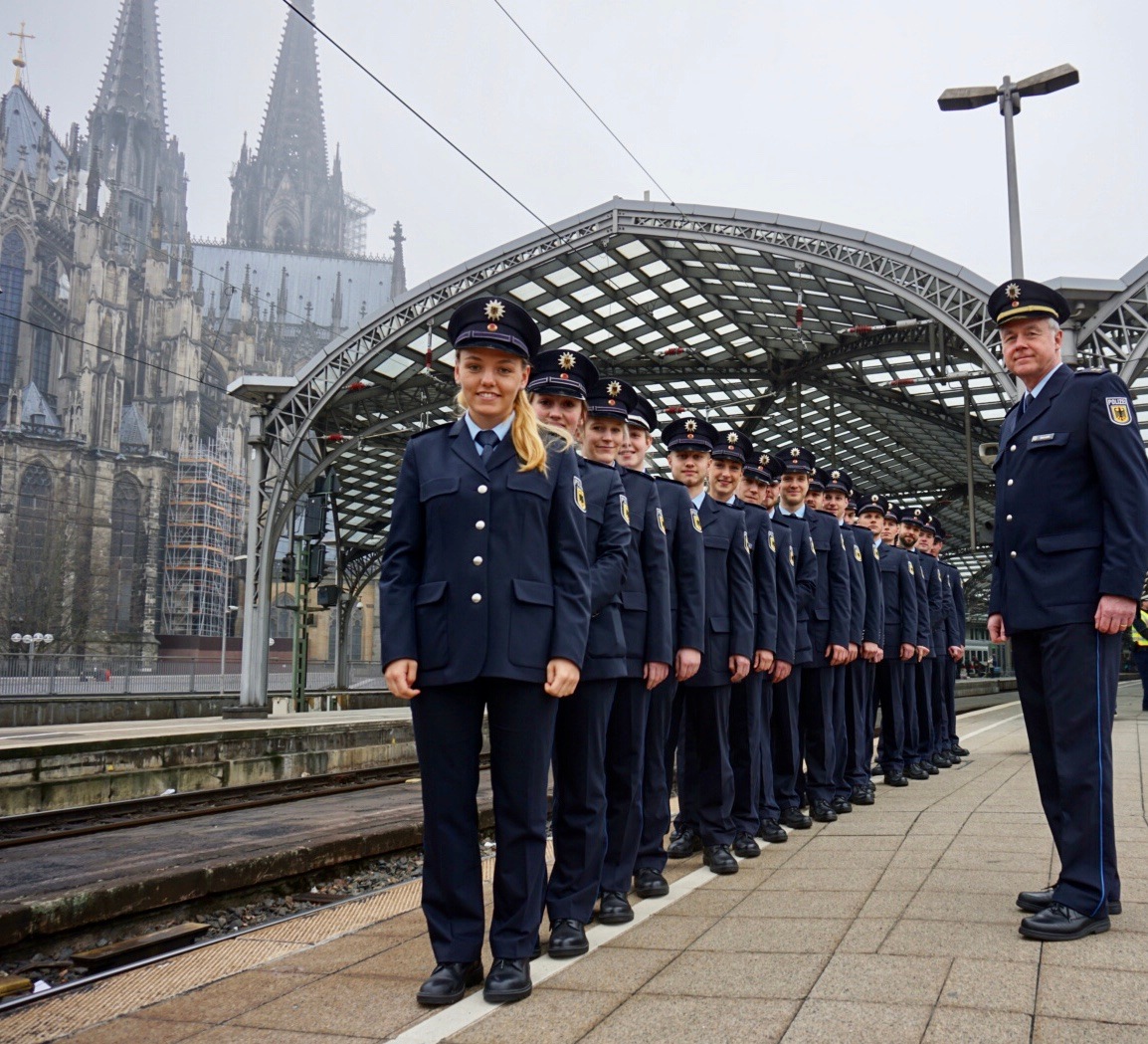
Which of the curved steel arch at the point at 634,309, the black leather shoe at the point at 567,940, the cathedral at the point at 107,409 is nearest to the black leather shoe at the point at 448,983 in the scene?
the black leather shoe at the point at 567,940

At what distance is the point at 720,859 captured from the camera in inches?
192

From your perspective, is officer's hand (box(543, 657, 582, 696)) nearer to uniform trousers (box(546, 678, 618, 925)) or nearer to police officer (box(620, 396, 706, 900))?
uniform trousers (box(546, 678, 618, 925))

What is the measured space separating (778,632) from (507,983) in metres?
3.32

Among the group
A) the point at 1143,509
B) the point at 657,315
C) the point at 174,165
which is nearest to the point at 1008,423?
the point at 1143,509

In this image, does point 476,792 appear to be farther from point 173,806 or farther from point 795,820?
point 173,806

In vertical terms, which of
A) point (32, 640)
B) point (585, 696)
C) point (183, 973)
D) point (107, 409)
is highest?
point (107, 409)

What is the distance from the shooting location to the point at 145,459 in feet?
223

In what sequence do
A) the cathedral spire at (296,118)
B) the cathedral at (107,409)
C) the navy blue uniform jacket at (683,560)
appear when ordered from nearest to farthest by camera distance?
the navy blue uniform jacket at (683,560)
the cathedral at (107,409)
the cathedral spire at (296,118)

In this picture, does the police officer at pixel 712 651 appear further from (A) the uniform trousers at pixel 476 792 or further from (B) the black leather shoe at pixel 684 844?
(A) the uniform trousers at pixel 476 792

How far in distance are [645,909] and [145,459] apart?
69.1 m

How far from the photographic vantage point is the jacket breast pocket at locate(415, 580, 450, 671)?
3.29 meters

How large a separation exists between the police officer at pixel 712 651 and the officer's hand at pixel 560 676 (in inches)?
71.2

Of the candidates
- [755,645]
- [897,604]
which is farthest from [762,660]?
[897,604]

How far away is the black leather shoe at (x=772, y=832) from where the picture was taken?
568cm
